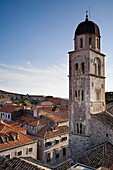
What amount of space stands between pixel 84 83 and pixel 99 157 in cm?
900

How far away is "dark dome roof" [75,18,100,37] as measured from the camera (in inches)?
922

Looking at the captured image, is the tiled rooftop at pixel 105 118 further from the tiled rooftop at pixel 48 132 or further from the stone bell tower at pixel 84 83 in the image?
the tiled rooftop at pixel 48 132

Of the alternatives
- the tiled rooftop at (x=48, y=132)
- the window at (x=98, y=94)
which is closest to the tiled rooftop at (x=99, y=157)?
the window at (x=98, y=94)

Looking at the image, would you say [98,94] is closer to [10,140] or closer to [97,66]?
[97,66]

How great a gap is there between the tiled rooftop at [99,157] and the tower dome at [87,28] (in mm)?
13599

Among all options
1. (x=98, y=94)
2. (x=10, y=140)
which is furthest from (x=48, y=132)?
(x=98, y=94)

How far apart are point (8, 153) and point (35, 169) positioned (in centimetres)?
1448

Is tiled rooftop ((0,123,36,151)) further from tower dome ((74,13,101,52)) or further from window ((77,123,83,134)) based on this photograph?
tower dome ((74,13,101,52))

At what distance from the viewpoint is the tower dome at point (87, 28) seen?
76.8 ft

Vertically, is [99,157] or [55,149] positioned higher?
[99,157]

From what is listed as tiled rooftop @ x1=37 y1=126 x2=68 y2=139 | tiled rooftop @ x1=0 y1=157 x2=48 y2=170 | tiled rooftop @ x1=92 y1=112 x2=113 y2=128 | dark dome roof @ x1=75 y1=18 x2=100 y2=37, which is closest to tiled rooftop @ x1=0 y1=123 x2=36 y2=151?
tiled rooftop @ x1=37 y1=126 x2=68 y2=139

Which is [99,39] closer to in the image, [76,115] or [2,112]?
[76,115]

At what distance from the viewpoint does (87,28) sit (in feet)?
76.8

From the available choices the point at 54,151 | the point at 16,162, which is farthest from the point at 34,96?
the point at 16,162
